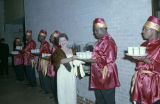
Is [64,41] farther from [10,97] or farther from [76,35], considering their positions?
[10,97]

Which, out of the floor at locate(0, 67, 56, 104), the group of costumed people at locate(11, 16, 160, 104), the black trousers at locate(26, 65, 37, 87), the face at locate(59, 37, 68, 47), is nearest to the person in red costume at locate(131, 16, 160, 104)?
the group of costumed people at locate(11, 16, 160, 104)

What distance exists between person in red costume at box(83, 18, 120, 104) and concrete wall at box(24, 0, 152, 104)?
1.17 feet

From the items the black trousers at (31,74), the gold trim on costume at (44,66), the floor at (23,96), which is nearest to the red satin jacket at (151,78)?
the floor at (23,96)

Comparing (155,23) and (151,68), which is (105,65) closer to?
(151,68)

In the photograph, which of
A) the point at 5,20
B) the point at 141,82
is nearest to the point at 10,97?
the point at 141,82

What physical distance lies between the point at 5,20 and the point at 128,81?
9817 mm

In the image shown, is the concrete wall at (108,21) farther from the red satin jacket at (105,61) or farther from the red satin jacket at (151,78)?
the red satin jacket at (151,78)

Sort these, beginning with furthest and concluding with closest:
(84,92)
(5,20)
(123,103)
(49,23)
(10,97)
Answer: (5,20) < (49,23) < (10,97) < (84,92) < (123,103)

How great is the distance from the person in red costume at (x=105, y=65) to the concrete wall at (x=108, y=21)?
36 cm

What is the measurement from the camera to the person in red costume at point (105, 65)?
2.32 metres

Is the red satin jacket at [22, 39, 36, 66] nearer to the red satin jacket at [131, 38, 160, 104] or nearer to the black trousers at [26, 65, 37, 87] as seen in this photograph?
the black trousers at [26, 65, 37, 87]

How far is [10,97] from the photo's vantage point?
4.46 meters

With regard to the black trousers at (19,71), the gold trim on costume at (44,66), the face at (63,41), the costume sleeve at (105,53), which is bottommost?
the black trousers at (19,71)

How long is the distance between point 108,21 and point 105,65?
894mm
